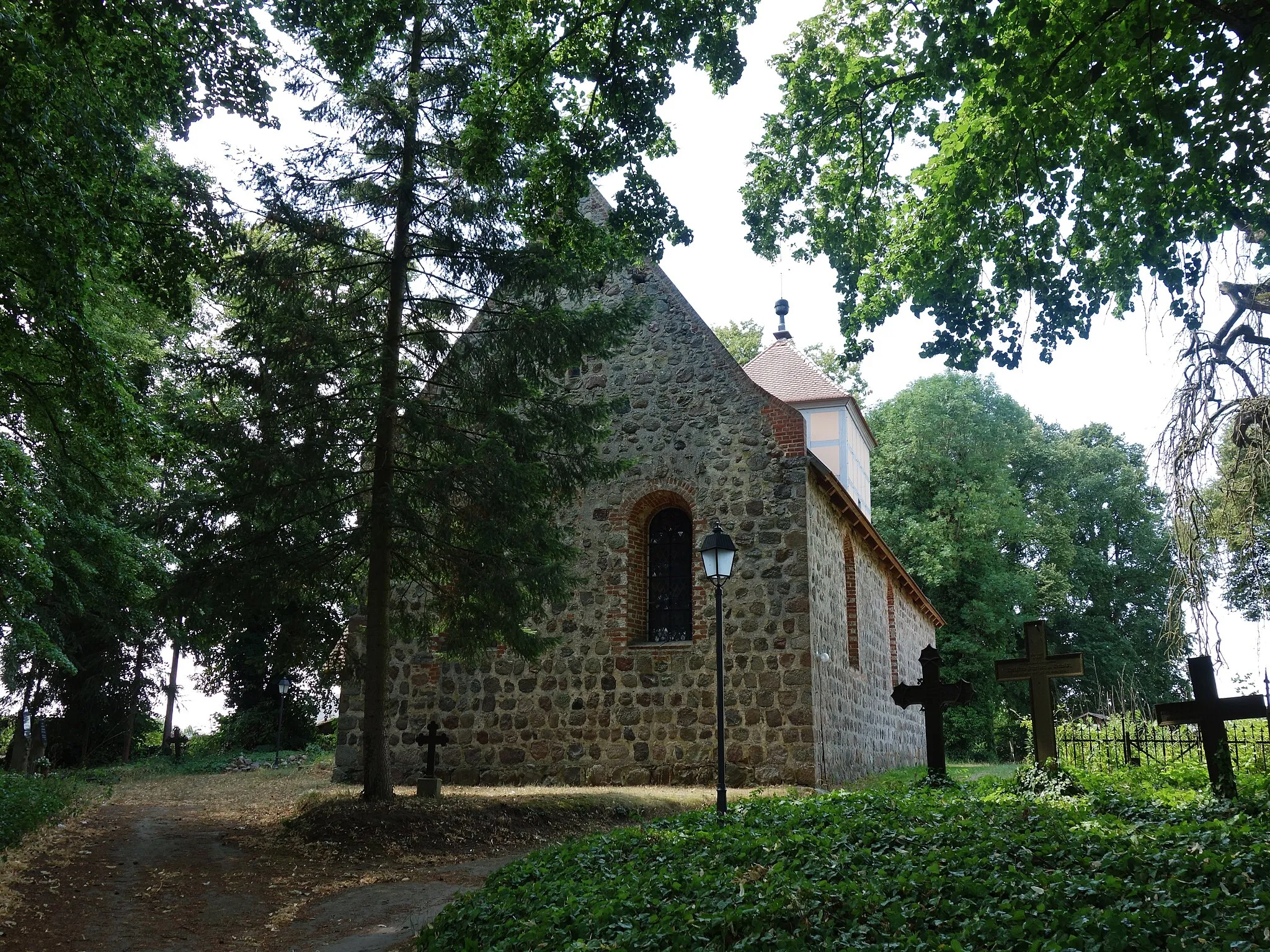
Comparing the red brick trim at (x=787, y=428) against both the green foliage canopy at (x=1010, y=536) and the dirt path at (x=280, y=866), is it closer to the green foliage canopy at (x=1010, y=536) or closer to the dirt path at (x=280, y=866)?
the dirt path at (x=280, y=866)

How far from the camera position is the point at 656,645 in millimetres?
14703

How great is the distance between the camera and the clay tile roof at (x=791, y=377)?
2358 centimetres

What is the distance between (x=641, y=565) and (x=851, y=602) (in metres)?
4.73

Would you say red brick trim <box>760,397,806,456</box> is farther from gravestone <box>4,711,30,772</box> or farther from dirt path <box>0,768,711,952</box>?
gravestone <box>4,711,30,772</box>

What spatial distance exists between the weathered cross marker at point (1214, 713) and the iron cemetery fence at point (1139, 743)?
220cm

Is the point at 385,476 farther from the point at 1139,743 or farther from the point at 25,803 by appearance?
the point at 1139,743

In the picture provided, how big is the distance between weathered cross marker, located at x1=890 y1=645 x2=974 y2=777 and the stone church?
7.73 feet

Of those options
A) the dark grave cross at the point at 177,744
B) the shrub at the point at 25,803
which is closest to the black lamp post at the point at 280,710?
the dark grave cross at the point at 177,744

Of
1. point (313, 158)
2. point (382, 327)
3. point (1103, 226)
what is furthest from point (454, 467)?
point (1103, 226)

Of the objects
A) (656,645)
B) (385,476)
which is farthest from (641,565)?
(385,476)

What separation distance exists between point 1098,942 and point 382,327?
10.4 metres

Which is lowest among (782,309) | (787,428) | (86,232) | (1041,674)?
(1041,674)

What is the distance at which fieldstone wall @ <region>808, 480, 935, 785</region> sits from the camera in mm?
14500

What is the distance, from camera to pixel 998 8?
6965 millimetres
